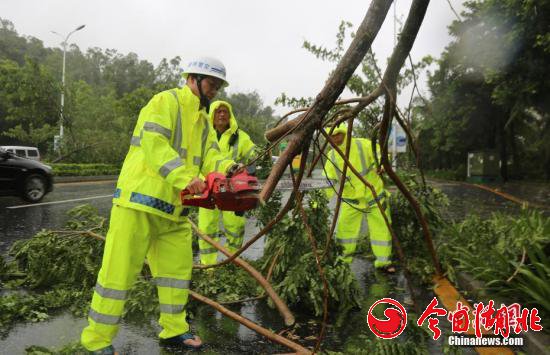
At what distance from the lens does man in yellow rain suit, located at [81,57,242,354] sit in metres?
3.06

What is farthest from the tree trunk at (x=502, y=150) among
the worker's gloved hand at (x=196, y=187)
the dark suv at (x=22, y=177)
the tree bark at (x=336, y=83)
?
the tree bark at (x=336, y=83)

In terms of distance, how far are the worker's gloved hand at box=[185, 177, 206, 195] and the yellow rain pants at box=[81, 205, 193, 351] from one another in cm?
49

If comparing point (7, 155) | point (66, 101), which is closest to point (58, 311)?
point (7, 155)

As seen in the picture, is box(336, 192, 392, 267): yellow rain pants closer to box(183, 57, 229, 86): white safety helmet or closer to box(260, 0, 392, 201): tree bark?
box(183, 57, 229, 86): white safety helmet

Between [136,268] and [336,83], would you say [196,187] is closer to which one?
[136,268]

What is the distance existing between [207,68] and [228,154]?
2.23m

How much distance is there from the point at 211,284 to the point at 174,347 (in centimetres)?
122

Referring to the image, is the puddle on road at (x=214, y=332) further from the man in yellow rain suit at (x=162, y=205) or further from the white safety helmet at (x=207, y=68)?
the white safety helmet at (x=207, y=68)

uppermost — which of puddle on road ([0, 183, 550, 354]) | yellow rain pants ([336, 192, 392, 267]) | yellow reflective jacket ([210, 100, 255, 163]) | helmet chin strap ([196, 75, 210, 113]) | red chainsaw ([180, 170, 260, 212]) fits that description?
helmet chin strap ([196, 75, 210, 113])

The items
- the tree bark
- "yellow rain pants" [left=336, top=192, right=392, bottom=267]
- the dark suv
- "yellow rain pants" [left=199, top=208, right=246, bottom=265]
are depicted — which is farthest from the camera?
the dark suv

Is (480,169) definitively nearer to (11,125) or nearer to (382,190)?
(382,190)

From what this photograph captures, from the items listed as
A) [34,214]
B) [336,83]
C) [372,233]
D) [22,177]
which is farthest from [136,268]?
[22,177]

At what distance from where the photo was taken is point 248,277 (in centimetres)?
480

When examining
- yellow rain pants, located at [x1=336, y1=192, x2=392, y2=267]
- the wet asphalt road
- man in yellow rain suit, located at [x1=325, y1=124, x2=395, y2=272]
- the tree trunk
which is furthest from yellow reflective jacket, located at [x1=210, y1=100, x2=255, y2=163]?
the tree trunk
